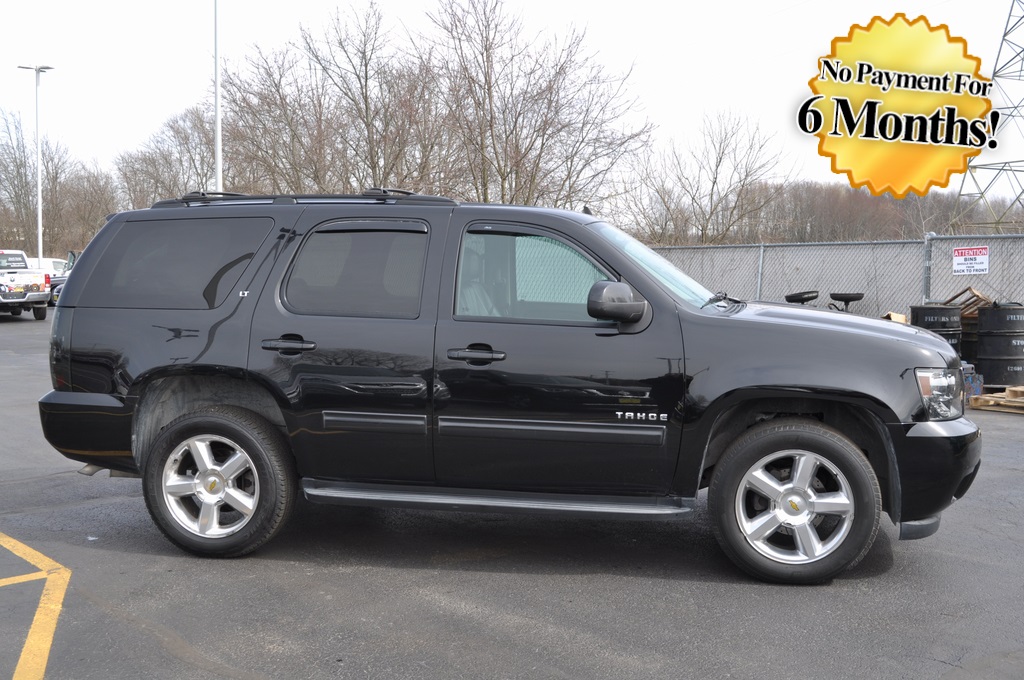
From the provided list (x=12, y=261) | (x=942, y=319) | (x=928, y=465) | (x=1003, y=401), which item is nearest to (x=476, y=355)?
(x=928, y=465)

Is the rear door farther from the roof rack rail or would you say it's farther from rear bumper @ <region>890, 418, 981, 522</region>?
rear bumper @ <region>890, 418, 981, 522</region>

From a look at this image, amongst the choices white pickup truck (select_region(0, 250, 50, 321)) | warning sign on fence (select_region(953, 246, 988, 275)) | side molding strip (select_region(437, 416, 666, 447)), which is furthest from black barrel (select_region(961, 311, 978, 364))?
white pickup truck (select_region(0, 250, 50, 321))

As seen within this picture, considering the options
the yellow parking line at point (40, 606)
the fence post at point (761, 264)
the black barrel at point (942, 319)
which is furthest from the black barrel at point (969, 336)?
the yellow parking line at point (40, 606)

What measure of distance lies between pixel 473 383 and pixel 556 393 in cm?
42

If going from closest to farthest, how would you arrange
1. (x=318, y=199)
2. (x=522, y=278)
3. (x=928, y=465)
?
(x=928, y=465), (x=522, y=278), (x=318, y=199)

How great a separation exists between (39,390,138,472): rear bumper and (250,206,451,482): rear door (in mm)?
891

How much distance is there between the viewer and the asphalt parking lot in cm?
349

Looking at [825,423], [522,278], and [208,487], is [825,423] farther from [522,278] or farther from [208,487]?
[208,487]

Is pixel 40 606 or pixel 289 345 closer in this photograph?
→ pixel 40 606

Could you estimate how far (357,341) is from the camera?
15.2 ft

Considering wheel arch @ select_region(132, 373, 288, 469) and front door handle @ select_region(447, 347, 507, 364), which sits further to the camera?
wheel arch @ select_region(132, 373, 288, 469)

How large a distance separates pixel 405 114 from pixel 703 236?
403 inches

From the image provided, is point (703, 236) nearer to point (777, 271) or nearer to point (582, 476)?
point (777, 271)

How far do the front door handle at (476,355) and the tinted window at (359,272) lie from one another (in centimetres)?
34
